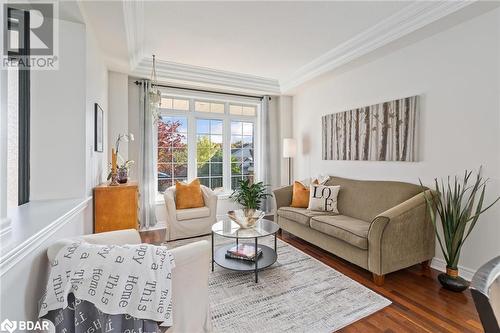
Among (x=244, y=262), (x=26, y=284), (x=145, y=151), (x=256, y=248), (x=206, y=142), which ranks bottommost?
(x=244, y=262)

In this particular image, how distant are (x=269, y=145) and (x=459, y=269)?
11.0ft

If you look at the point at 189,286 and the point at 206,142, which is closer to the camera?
the point at 189,286

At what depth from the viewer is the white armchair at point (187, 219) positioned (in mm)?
3387

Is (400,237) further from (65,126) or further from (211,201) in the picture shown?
(65,126)

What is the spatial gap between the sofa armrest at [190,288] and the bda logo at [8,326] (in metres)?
0.66

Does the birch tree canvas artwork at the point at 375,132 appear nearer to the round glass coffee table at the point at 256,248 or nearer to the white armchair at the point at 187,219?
the round glass coffee table at the point at 256,248

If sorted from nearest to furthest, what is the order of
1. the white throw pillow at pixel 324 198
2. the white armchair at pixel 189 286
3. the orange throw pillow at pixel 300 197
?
the white armchair at pixel 189 286 < the white throw pillow at pixel 324 198 < the orange throw pillow at pixel 300 197

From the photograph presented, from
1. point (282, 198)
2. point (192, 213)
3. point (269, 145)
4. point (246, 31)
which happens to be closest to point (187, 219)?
point (192, 213)

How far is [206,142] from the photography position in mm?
4629

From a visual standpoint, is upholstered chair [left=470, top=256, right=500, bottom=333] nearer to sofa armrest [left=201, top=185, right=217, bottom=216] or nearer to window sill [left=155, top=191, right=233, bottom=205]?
sofa armrest [left=201, top=185, right=217, bottom=216]

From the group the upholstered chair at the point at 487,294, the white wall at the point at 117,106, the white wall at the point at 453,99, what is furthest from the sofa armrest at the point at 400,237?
the white wall at the point at 117,106

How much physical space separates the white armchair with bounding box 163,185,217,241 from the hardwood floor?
1869 mm

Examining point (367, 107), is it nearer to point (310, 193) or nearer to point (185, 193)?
point (310, 193)

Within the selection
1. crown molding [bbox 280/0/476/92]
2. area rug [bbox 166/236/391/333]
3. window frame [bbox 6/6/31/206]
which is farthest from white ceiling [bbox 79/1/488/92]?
A: area rug [bbox 166/236/391/333]
